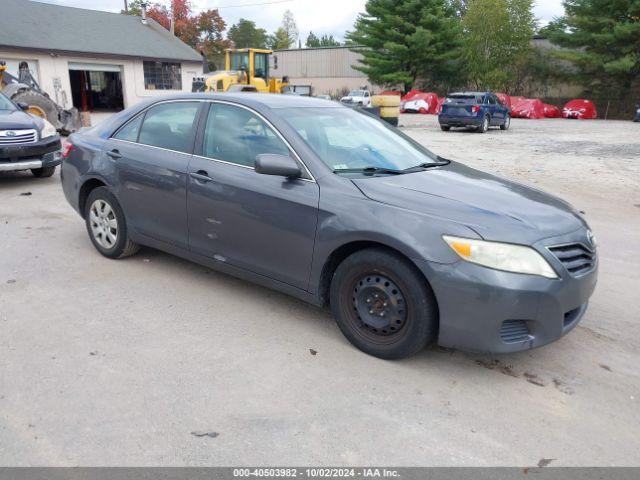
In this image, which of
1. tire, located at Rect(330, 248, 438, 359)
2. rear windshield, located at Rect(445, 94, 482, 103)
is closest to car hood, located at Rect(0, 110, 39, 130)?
tire, located at Rect(330, 248, 438, 359)

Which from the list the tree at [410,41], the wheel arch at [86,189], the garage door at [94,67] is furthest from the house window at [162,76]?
the wheel arch at [86,189]

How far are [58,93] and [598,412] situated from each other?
2895 centimetres

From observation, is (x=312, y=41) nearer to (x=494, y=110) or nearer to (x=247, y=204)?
(x=494, y=110)

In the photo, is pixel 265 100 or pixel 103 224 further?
pixel 103 224

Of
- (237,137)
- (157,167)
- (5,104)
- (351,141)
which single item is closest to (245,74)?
(5,104)

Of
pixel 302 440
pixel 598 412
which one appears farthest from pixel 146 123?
pixel 598 412

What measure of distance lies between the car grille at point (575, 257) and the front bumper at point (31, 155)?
27.5 feet

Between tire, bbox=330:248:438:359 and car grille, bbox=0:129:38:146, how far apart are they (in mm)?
7208

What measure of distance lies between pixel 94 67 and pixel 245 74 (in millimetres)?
10987

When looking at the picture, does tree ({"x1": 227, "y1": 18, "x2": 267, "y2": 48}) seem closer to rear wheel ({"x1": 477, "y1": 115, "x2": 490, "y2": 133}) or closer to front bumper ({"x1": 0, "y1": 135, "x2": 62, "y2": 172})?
rear wheel ({"x1": 477, "y1": 115, "x2": 490, "y2": 133})

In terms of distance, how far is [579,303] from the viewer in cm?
337

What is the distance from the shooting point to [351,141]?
4336 mm

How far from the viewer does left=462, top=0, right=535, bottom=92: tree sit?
4069 centimetres

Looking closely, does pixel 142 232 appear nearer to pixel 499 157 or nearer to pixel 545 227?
pixel 545 227
